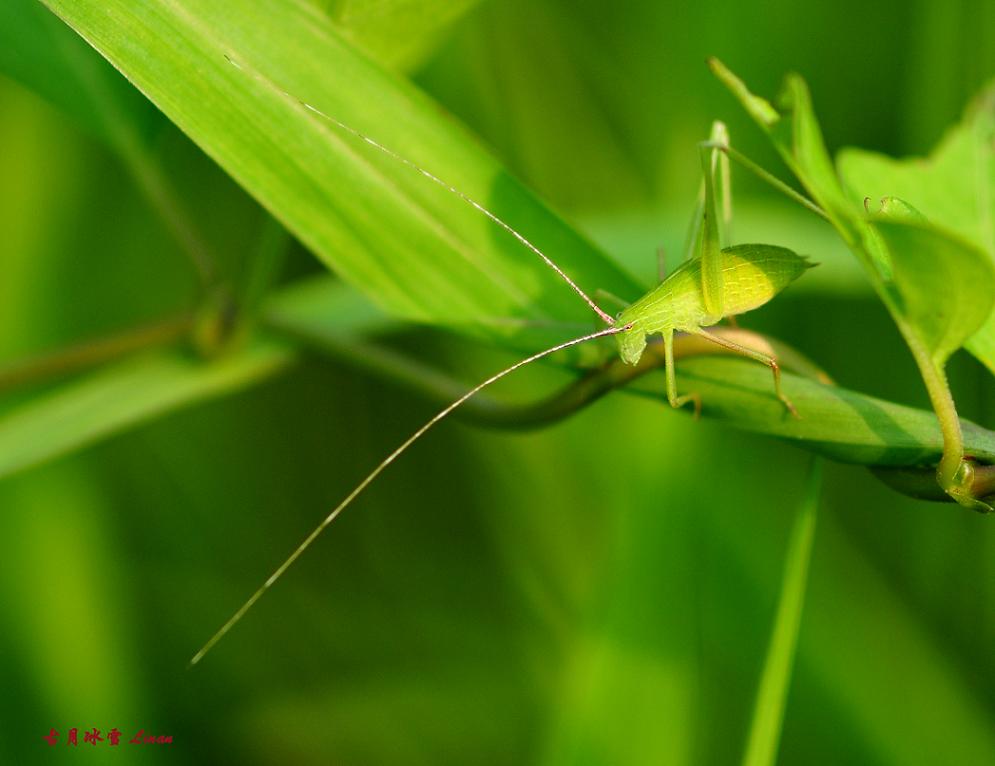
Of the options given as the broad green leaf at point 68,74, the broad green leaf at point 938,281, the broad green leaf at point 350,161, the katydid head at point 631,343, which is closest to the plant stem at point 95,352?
the broad green leaf at point 68,74

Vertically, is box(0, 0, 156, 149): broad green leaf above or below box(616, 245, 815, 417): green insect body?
above

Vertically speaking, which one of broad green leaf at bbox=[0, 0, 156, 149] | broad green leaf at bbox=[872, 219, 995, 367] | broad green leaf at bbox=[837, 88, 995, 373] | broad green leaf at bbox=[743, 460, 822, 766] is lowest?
broad green leaf at bbox=[743, 460, 822, 766]

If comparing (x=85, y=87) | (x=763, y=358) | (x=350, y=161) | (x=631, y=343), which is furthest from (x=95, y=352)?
(x=763, y=358)

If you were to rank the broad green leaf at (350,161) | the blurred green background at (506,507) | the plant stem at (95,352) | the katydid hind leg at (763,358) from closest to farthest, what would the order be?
the katydid hind leg at (763,358) → the broad green leaf at (350,161) → the plant stem at (95,352) → the blurred green background at (506,507)

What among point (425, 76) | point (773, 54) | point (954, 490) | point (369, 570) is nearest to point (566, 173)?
point (425, 76)

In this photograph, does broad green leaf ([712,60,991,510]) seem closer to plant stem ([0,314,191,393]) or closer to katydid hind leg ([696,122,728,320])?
katydid hind leg ([696,122,728,320])

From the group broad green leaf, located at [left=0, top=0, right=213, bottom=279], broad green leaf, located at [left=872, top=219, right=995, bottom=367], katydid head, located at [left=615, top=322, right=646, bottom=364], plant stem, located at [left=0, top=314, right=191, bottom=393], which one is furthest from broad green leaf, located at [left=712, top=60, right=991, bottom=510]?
plant stem, located at [left=0, top=314, right=191, bottom=393]

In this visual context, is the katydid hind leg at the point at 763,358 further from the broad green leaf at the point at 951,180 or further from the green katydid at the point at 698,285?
the broad green leaf at the point at 951,180
